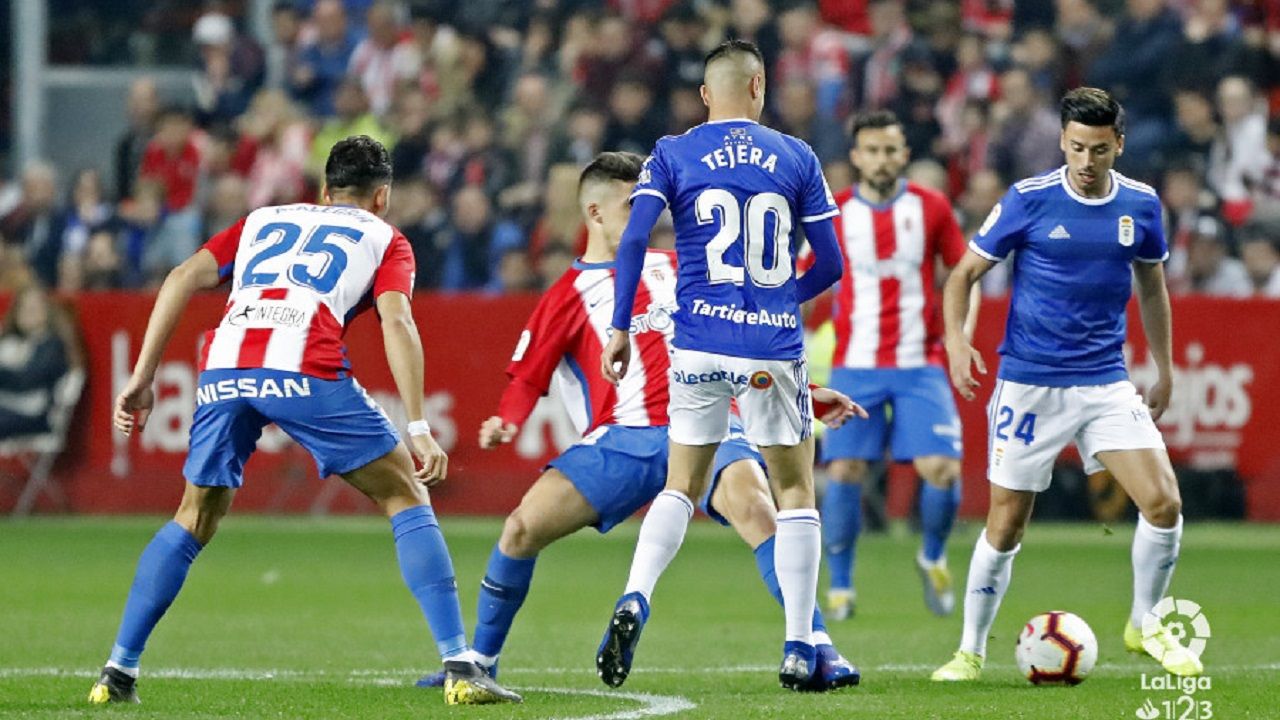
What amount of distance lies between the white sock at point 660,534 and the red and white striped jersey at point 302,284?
3.92 feet

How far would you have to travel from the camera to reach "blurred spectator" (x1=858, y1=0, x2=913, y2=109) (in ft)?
64.4

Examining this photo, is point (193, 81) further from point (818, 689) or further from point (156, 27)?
point (818, 689)

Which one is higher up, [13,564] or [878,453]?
[878,453]

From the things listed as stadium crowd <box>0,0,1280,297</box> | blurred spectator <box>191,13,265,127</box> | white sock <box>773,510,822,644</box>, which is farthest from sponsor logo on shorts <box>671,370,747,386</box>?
blurred spectator <box>191,13,265,127</box>

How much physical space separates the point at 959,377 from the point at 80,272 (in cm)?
1404

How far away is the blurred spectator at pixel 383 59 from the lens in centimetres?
2198

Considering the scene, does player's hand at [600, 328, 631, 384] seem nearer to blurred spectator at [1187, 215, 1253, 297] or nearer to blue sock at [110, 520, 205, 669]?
blue sock at [110, 520, 205, 669]

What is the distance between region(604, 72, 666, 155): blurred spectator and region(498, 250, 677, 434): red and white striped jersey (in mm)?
11249

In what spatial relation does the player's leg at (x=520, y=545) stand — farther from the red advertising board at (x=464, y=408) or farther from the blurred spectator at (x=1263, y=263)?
the blurred spectator at (x=1263, y=263)

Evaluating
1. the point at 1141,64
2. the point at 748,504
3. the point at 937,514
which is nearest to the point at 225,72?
the point at 1141,64

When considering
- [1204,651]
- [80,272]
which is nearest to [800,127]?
[80,272]

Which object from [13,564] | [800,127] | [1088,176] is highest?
[800,127]

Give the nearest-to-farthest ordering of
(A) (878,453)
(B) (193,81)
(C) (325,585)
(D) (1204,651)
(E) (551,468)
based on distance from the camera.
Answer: (E) (551,468) → (D) (1204,651) → (A) (878,453) → (C) (325,585) → (B) (193,81)

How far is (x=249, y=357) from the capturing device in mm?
7641
